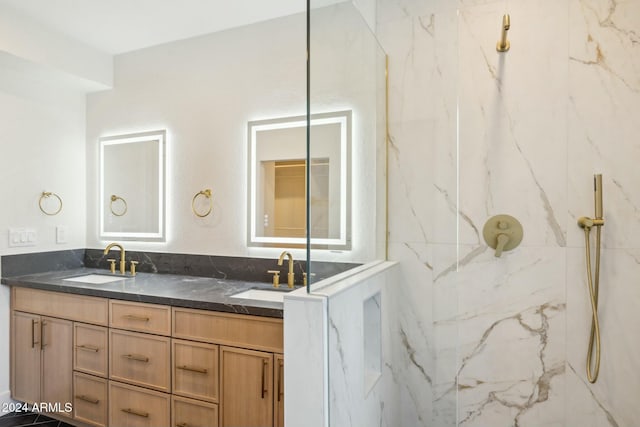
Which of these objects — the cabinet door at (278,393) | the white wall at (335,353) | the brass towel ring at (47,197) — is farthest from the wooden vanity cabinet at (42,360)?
the white wall at (335,353)

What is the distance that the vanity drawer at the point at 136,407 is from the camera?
1.92 m

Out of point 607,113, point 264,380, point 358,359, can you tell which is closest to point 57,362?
point 264,380

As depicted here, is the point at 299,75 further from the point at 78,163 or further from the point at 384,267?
the point at 78,163

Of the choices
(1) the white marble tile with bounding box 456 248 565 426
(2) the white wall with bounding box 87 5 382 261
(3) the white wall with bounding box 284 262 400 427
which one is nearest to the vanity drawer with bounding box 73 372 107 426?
(2) the white wall with bounding box 87 5 382 261

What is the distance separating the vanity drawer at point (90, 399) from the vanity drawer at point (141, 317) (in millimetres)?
381

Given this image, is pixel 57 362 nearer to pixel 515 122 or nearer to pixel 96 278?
pixel 96 278

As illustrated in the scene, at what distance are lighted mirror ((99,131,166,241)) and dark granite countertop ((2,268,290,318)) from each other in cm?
36

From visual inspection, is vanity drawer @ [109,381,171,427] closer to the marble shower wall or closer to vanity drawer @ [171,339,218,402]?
vanity drawer @ [171,339,218,402]

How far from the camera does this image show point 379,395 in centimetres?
148

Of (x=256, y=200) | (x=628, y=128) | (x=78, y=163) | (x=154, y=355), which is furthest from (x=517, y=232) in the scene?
(x=78, y=163)

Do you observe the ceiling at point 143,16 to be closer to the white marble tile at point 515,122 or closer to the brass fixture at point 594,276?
the white marble tile at point 515,122

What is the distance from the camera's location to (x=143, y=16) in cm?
231

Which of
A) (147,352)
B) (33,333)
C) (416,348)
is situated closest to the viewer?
(416,348)

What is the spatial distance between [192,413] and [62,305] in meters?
1.08
